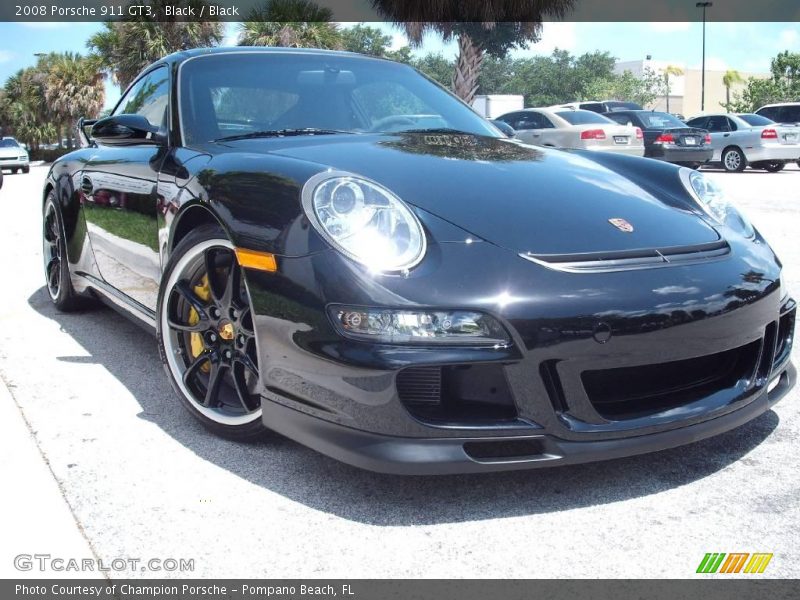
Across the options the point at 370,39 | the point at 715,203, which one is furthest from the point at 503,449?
the point at 370,39

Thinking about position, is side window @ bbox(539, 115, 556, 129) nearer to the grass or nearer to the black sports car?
the grass

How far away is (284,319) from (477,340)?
1.83 feet

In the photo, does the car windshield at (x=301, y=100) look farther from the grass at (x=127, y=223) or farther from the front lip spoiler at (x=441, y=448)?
the front lip spoiler at (x=441, y=448)

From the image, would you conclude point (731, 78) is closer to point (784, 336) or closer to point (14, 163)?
point (14, 163)

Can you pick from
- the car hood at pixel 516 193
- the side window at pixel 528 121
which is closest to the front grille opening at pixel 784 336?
the car hood at pixel 516 193

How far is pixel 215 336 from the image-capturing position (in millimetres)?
2846

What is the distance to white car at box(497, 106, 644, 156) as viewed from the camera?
48.0ft

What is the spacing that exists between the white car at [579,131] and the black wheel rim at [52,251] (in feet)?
34.9

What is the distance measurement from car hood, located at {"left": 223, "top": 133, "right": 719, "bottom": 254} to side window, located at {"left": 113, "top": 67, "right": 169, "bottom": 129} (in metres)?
0.75

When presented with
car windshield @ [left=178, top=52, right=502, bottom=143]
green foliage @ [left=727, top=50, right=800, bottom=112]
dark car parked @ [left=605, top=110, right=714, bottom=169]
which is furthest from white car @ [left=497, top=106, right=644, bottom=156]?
green foliage @ [left=727, top=50, right=800, bottom=112]

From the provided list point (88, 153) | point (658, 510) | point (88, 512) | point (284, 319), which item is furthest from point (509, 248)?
point (88, 153)

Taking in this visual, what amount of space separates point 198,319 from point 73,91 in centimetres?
4735

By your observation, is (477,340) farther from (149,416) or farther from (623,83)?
(623,83)

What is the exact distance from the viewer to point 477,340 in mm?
2174
